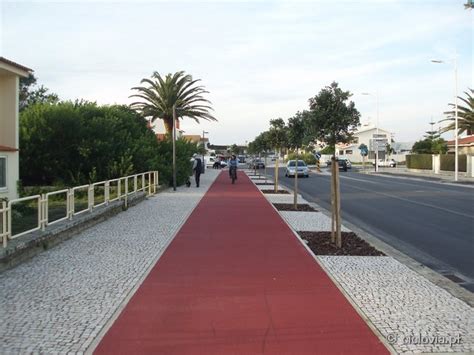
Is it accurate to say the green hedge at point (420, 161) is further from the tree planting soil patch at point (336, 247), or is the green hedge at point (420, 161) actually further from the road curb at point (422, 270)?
the tree planting soil patch at point (336, 247)

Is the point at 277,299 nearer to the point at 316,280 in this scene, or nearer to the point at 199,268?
the point at 316,280

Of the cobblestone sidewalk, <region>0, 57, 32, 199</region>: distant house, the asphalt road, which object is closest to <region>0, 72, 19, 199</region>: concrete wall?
<region>0, 57, 32, 199</region>: distant house

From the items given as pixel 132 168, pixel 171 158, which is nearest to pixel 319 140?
pixel 132 168

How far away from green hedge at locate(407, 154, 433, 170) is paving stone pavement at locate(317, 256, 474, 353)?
166 ft

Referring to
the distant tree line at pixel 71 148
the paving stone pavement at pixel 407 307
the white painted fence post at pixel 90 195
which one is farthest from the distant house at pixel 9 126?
the paving stone pavement at pixel 407 307

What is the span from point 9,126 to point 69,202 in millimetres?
5788

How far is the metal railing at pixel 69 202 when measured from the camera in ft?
27.2

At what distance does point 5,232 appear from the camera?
8031 millimetres

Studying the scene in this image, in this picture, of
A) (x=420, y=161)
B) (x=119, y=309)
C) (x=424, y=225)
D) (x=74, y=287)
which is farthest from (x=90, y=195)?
(x=420, y=161)

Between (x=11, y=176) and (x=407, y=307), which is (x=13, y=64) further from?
(x=407, y=307)

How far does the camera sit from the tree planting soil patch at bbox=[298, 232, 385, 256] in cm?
973

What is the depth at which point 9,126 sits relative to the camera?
51.9 feet

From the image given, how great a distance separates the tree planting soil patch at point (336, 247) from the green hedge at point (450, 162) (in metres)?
38.9

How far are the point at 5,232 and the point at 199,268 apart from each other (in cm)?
292
